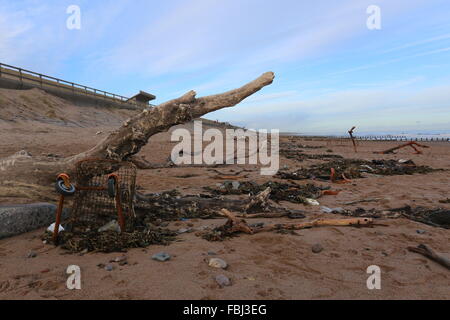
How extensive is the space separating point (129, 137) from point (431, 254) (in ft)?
16.2

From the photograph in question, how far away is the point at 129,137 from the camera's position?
5199mm

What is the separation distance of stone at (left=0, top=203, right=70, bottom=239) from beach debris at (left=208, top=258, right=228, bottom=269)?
9.55 feet

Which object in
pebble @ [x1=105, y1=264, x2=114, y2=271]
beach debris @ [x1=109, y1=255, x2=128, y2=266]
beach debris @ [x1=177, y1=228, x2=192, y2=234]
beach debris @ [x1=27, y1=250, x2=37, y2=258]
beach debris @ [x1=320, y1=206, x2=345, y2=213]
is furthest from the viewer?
beach debris @ [x1=320, y1=206, x2=345, y2=213]

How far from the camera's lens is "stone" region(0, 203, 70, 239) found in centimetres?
379

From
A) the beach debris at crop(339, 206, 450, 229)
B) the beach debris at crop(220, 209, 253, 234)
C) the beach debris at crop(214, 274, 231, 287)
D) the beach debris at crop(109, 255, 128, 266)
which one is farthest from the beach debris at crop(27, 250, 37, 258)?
the beach debris at crop(339, 206, 450, 229)

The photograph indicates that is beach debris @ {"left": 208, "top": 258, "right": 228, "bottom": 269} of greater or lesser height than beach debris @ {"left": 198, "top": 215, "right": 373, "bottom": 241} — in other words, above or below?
below

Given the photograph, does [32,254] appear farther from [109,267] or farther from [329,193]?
→ [329,193]

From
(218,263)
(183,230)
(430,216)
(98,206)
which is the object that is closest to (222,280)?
(218,263)

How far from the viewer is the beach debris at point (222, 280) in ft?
8.41

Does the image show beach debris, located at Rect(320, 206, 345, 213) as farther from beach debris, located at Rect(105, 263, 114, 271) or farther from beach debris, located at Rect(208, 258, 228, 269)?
beach debris, located at Rect(105, 263, 114, 271)

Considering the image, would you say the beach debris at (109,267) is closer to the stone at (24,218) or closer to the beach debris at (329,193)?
the stone at (24,218)

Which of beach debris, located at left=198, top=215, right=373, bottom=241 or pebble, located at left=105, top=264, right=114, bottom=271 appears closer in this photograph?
pebble, located at left=105, top=264, right=114, bottom=271

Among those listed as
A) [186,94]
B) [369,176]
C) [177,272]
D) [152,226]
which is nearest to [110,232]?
[152,226]

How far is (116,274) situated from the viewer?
2748 millimetres
